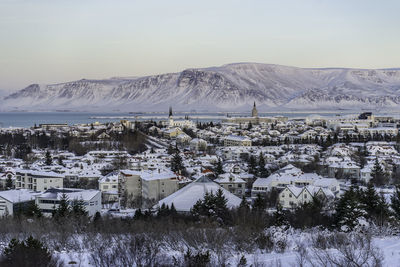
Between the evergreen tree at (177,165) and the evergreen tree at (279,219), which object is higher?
the evergreen tree at (279,219)

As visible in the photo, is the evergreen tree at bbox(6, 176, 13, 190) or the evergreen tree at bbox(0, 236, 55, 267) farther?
the evergreen tree at bbox(6, 176, 13, 190)

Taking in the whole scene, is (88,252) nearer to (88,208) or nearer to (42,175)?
(88,208)

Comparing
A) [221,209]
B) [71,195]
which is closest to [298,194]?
[221,209]

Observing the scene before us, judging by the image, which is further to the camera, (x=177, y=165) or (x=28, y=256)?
(x=177, y=165)

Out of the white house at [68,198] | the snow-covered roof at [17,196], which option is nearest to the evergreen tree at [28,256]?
the white house at [68,198]

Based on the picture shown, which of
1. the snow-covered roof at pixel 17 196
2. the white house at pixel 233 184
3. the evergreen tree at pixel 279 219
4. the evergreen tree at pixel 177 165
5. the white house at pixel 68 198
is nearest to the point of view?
the evergreen tree at pixel 279 219

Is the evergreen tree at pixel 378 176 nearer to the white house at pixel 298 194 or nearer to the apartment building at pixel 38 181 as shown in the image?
the white house at pixel 298 194

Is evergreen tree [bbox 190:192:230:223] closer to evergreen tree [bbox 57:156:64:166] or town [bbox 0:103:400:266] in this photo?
town [bbox 0:103:400:266]

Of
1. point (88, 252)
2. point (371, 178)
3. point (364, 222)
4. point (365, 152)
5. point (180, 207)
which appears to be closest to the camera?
point (88, 252)

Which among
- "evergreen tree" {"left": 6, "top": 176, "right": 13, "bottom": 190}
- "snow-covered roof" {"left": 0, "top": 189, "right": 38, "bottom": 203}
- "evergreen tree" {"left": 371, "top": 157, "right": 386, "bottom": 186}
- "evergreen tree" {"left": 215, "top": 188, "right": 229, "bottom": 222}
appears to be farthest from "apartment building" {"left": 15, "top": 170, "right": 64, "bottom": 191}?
"evergreen tree" {"left": 371, "top": 157, "right": 386, "bottom": 186}

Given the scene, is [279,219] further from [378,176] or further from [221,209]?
[378,176]

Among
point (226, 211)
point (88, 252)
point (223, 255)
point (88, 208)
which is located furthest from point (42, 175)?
point (223, 255)
